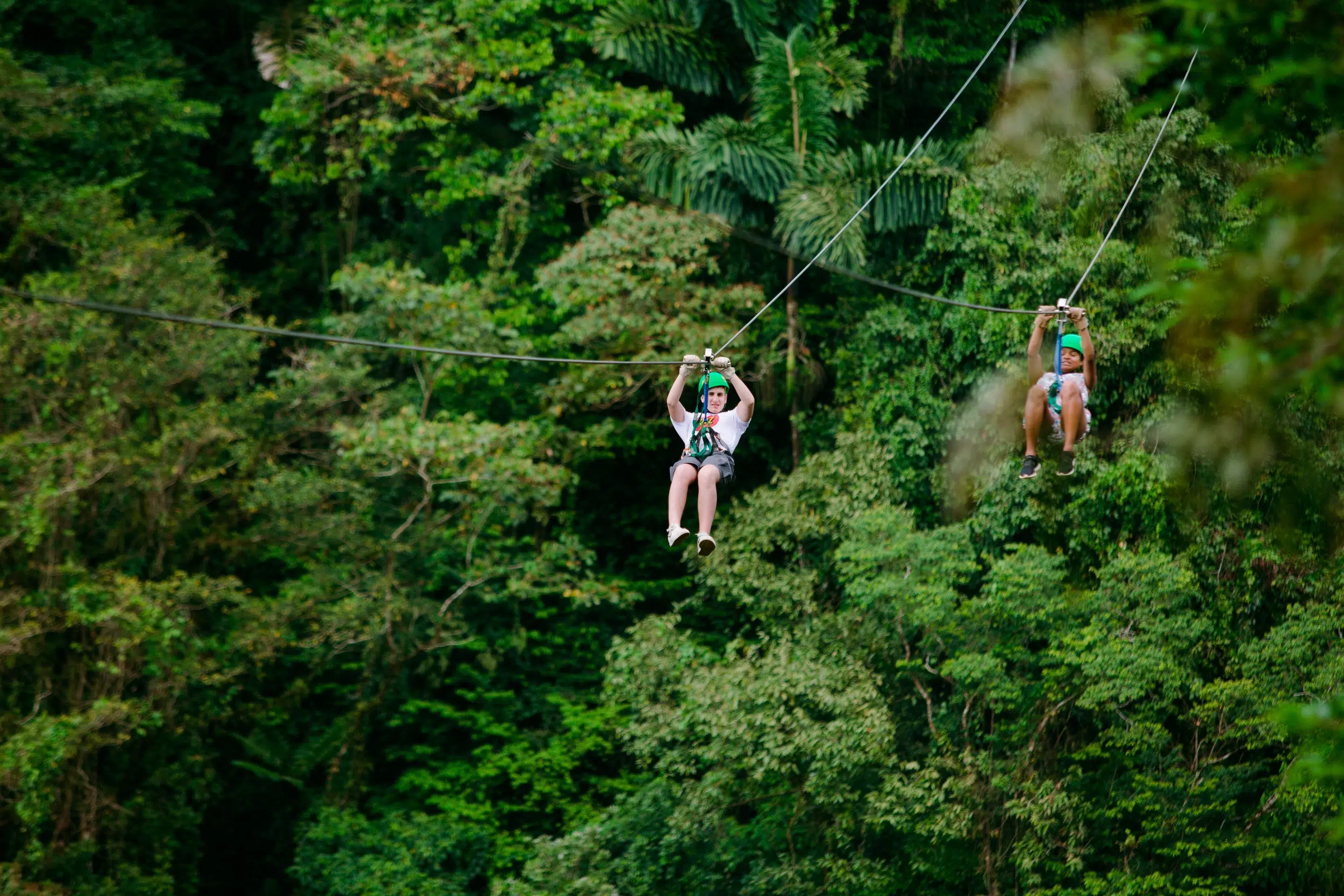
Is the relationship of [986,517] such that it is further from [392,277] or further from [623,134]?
[392,277]

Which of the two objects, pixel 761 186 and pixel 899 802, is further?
pixel 761 186

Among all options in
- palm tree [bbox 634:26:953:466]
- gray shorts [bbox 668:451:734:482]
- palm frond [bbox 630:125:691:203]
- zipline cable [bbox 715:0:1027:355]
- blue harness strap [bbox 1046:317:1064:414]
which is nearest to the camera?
gray shorts [bbox 668:451:734:482]

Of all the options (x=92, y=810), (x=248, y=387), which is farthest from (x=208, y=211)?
(x=92, y=810)

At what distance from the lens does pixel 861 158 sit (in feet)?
44.7

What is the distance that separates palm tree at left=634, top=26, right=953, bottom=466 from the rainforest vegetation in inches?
1.9

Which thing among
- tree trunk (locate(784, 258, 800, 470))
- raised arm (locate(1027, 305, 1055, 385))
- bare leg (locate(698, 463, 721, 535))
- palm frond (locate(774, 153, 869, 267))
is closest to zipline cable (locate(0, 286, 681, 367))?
bare leg (locate(698, 463, 721, 535))

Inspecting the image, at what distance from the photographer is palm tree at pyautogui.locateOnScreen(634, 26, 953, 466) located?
43.0ft

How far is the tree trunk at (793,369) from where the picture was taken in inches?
550

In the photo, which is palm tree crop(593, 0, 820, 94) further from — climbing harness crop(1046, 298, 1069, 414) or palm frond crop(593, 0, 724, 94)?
climbing harness crop(1046, 298, 1069, 414)

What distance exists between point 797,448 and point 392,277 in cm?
445

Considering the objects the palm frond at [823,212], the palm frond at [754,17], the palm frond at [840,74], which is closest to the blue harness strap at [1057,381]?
the palm frond at [823,212]

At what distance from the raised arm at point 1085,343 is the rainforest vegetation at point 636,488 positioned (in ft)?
6.31

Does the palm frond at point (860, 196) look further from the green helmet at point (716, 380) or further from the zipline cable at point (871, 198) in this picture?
the green helmet at point (716, 380)

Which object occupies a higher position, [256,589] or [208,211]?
[208,211]
